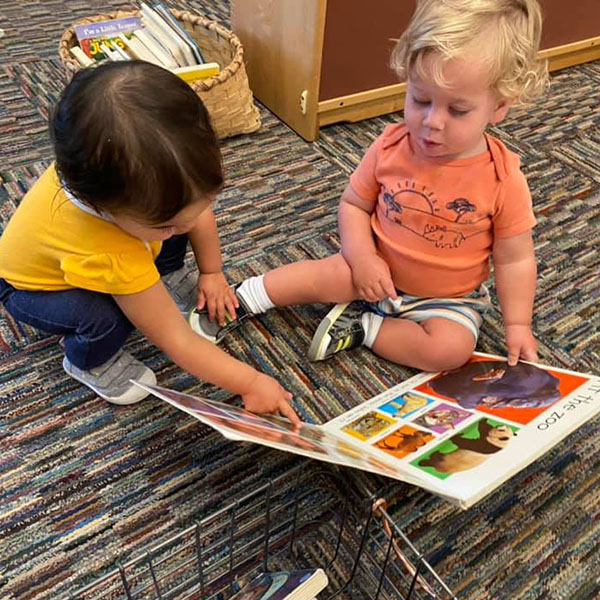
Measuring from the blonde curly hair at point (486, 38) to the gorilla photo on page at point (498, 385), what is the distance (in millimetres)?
379

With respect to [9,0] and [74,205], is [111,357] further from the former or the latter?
[9,0]

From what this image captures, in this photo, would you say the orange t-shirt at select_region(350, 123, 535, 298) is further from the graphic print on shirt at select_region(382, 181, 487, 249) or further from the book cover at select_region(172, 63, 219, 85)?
the book cover at select_region(172, 63, 219, 85)

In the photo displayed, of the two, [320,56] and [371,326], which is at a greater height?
[320,56]

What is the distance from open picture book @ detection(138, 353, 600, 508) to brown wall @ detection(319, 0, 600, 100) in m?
0.82

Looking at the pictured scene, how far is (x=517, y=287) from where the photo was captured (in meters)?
0.93

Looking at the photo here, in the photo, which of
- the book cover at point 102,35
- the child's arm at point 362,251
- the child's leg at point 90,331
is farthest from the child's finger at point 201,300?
the book cover at point 102,35

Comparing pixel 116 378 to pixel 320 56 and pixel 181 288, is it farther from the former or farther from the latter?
pixel 320 56

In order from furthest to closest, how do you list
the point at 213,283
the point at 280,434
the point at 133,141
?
the point at 213,283 → the point at 280,434 → the point at 133,141

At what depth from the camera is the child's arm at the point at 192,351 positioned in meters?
0.74

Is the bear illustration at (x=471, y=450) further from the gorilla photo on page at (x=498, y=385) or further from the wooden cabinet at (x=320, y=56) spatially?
the wooden cabinet at (x=320, y=56)

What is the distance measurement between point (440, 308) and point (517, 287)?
0.40 ft

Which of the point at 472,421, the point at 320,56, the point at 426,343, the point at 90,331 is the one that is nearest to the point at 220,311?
the point at 90,331

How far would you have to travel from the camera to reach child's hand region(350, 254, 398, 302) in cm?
95

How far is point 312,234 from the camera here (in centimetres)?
124
